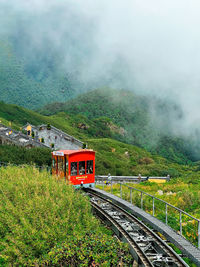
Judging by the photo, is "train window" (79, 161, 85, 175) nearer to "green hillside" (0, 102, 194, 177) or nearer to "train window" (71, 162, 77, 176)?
"train window" (71, 162, 77, 176)

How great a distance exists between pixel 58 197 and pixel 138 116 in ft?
488

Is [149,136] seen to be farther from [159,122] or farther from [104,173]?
[104,173]

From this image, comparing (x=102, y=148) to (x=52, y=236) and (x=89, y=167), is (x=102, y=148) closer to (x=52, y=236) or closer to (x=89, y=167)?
(x=89, y=167)

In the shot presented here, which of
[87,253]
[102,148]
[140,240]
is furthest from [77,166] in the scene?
[102,148]

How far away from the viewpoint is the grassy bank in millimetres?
8914

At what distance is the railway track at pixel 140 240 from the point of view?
9.81 metres

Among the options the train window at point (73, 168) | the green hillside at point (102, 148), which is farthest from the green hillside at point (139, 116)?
the train window at point (73, 168)

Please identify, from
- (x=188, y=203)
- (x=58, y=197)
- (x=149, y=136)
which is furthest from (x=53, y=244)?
(x=149, y=136)

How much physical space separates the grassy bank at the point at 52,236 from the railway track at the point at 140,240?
2.09 feet

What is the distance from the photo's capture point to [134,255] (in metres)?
10.1

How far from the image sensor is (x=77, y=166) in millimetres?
21156

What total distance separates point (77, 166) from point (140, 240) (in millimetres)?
10033

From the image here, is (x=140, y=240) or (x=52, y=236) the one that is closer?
(x=52, y=236)

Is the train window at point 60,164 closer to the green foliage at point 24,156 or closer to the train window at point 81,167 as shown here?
the train window at point 81,167
